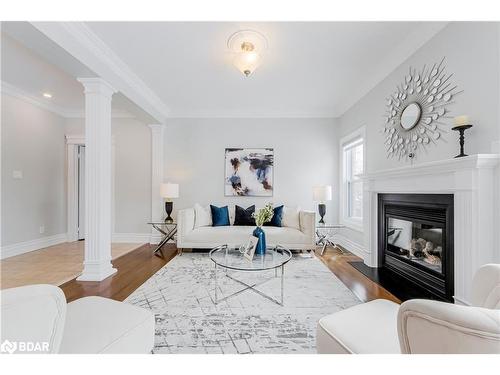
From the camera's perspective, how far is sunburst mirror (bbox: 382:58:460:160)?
7.35ft

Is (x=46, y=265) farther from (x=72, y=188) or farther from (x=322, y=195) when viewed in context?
(x=322, y=195)

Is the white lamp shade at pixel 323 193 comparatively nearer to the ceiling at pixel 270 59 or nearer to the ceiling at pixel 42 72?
the ceiling at pixel 270 59

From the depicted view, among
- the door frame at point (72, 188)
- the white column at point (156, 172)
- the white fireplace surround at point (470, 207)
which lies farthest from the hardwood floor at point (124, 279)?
the white fireplace surround at point (470, 207)

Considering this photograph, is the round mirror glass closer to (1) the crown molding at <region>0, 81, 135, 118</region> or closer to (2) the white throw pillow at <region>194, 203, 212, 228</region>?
(2) the white throw pillow at <region>194, 203, 212, 228</region>

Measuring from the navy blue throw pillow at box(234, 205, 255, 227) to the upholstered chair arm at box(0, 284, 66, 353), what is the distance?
3.68 meters

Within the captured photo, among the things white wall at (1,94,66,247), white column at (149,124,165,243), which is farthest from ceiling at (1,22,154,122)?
white column at (149,124,165,243)

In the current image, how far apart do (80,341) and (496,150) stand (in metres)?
2.76

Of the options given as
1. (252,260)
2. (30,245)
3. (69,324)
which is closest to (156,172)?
(30,245)

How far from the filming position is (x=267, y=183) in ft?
15.8

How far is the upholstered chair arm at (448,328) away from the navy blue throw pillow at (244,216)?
3.73m

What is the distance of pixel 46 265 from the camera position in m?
3.34

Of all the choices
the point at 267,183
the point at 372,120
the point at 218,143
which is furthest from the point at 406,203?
the point at 218,143
